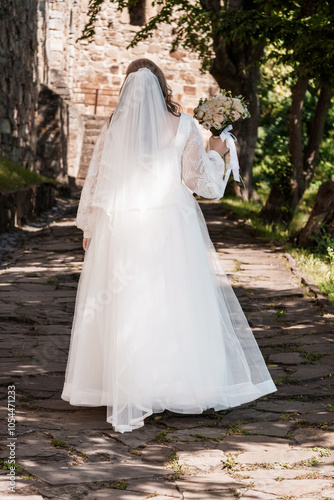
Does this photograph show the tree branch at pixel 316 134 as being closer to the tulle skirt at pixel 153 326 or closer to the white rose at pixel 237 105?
the white rose at pixel 237 105

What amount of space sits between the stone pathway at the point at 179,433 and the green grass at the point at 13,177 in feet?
16.3

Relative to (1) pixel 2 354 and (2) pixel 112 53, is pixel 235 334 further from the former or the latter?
(2) pixel 112 53

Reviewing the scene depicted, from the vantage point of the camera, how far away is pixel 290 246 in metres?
11.3

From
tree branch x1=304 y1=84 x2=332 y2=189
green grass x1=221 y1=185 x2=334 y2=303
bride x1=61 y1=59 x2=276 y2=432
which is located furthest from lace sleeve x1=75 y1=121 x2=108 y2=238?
tree branch x1=304 y1=84 x2=332 y2=189

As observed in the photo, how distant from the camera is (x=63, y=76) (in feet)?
74.8

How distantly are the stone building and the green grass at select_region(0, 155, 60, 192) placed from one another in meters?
0.66

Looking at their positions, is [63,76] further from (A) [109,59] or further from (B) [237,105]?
(B) [237,105]

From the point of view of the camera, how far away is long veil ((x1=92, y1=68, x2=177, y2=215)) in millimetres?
4652

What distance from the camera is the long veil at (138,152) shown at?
465 centimetres

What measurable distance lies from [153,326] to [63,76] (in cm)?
1939

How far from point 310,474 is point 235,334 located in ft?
4.94

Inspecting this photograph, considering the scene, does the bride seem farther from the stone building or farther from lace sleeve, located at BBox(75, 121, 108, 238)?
the stone building

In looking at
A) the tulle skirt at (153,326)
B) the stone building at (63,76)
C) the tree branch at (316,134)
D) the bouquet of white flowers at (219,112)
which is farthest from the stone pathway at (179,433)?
the stone building at (63,76)

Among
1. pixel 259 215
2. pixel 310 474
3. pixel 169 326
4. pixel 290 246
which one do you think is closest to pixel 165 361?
pixel 169 326
